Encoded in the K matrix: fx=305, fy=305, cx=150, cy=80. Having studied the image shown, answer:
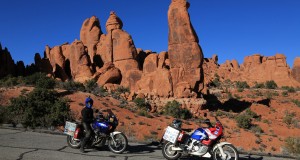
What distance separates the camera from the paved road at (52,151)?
7.20 m

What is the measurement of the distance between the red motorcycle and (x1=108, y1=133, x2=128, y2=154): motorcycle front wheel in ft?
3.75

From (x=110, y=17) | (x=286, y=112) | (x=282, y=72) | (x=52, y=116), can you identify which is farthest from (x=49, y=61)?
(x=282, y=72)

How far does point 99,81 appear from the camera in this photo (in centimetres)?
4825

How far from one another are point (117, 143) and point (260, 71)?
75.7 m

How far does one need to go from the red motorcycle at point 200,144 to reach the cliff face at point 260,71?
57789 millimetres

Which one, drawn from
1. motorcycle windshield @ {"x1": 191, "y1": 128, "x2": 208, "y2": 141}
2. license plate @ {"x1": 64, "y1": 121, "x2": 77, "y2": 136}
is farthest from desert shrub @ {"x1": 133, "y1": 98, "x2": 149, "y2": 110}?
motorcycle windshield @ {"x1": 191, "y1": 128, "x2": 208, "y2": 141}

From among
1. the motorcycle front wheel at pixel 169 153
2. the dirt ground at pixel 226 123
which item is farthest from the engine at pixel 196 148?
the dirt ground at pixel 226 123

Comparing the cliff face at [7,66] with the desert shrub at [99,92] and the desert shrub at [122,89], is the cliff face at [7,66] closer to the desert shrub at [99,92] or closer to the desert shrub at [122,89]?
the desert shrub at [99,92]

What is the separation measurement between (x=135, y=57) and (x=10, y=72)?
22.9m

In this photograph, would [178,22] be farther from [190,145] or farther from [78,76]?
[190,145]

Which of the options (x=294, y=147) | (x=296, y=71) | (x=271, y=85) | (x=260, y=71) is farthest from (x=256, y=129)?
(x=260, y=71)

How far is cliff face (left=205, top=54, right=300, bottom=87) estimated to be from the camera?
237 feet

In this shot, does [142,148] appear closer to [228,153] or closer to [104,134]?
[104,134]

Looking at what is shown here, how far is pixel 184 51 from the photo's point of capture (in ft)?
118
